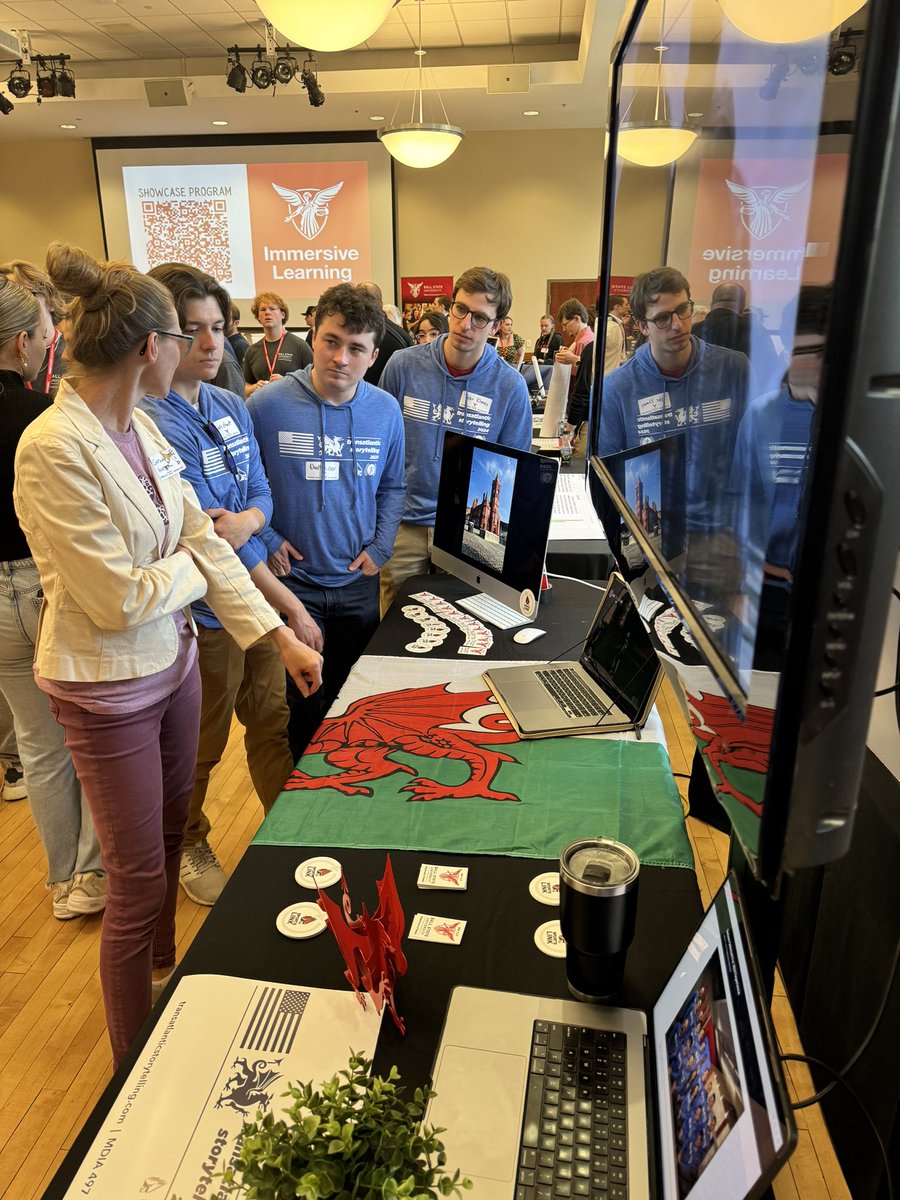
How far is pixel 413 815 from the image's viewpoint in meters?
1.27

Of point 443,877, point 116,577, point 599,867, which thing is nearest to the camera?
point 599,867

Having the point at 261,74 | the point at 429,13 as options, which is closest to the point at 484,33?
the point at 429,13

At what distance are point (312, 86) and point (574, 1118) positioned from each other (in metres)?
7.56

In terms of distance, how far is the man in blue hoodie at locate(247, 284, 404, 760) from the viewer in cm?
217

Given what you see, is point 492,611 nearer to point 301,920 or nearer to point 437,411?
point 437,411

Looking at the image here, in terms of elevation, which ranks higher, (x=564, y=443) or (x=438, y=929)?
(x=564, y=443)

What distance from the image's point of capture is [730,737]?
679 millimetres

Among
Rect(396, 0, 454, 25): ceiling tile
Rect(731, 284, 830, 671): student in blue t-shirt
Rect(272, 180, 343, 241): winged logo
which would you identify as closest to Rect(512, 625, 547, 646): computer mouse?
Rect(731, 284, 830, 671): student in blue t-shirt

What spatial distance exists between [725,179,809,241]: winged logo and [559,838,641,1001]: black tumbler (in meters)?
0.64

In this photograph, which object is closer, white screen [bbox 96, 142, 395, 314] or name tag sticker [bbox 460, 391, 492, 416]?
name tag sticker [bbox 460, 391, 492, 416]

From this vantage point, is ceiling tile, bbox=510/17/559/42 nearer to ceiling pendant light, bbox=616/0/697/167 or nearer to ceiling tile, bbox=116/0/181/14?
ceiling tile, bbox=116/0/181/14

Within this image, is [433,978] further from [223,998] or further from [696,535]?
[696,535]

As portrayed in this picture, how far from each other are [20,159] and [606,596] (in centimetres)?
1067

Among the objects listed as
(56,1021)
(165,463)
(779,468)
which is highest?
(779,468)
